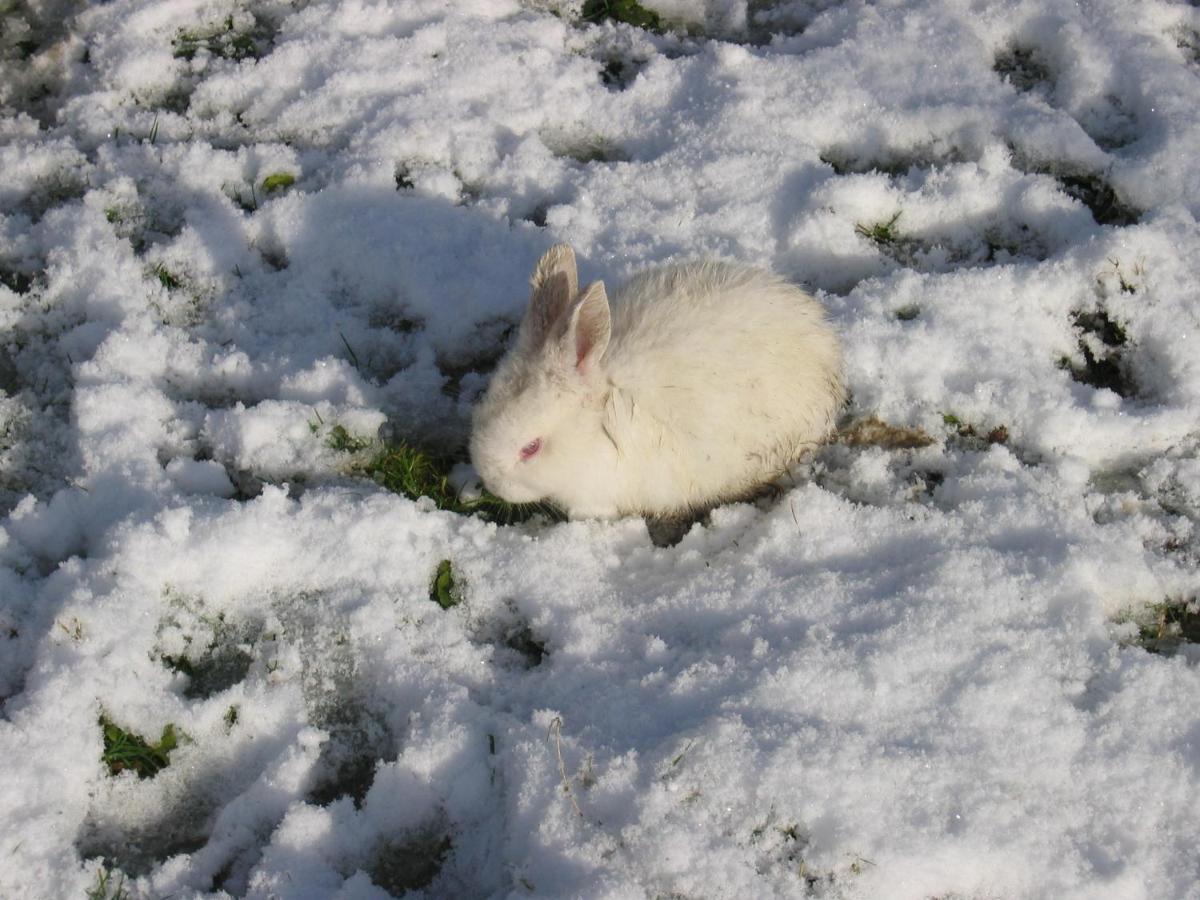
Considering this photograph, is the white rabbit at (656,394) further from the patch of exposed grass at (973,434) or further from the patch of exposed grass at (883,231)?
the patch of exposed grass at (883,231)

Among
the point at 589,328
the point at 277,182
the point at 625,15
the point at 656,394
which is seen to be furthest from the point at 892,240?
the point at 277,182

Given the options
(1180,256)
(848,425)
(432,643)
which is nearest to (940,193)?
(1180,256)

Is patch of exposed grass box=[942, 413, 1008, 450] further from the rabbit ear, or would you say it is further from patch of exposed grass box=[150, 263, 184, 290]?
patch of exposed grass box=[150, 263, 184, 290]

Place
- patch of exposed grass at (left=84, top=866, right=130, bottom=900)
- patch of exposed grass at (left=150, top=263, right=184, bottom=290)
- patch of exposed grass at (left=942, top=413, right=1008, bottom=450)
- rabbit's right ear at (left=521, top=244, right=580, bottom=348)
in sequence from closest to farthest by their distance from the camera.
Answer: patch of exposed grass at (left=84, top=866, right=130, bottom=900) → rabbit's right ear at (left=521, top=244, right=580, bottom=348) → patch of exposed grass at (left=942, top=413, right=1008, bottom=450) → patch of exposed grass at (left=150, top=263, right=184, bottom=290)

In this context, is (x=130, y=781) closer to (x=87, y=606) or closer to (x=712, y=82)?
(x=87, y=606)

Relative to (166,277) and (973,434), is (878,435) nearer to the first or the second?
(973,434)

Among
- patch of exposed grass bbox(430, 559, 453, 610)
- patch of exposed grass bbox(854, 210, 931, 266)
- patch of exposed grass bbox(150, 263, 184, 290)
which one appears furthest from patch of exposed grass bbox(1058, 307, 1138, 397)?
patch of exposed grass bbox(150, 263, 184, 290)
